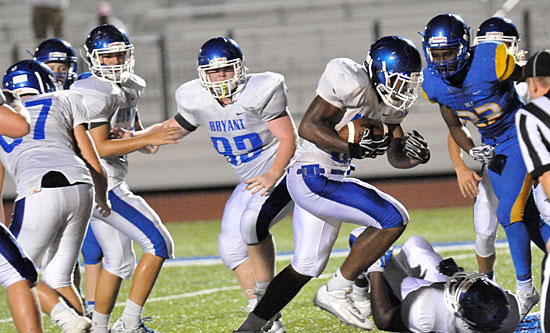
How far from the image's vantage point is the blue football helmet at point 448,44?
13.2 feet

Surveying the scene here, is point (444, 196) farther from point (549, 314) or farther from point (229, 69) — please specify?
point (549, 314)

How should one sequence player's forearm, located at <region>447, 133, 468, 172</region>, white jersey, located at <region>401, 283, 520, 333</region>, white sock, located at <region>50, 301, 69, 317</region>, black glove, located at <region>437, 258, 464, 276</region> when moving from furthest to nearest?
player's forearm, located at <region>447, 133, 468, 172</region>, white sock, located at <region>50, 301, 69, 317</region>, black glove, located at <region>437, 258, 464, 276</region>, white jersey, located at <region>401, 283, 520, 333</region>

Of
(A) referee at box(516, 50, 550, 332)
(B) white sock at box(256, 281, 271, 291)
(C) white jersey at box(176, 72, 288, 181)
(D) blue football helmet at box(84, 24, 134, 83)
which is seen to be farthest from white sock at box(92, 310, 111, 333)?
(A) referee at box(516, 50, 550, 332)

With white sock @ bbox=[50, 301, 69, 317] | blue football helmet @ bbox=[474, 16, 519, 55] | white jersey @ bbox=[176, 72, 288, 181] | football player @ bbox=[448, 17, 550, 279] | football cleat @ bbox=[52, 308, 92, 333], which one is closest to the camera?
football cleat @ bbox=[52, 308, 92, 333]

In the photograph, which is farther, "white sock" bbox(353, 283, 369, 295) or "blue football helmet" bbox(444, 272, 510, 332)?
"white sock" bbox(353, 283, 369, 295)

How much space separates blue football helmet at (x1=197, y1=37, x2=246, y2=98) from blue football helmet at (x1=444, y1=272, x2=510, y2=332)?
1544mm

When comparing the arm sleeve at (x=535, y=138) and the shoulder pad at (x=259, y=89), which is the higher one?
the arm sleeve at (x=535, y=138)

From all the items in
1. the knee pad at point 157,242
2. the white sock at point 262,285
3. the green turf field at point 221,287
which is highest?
the knee pad at point 157,242

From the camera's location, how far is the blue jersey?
4.02 meters

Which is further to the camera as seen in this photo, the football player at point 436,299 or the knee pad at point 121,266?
the knee pad at point 121,266

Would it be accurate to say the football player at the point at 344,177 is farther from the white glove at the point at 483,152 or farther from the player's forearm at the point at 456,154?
the player's forearm at the point at 456,154

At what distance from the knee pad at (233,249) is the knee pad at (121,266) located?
1.59 ft

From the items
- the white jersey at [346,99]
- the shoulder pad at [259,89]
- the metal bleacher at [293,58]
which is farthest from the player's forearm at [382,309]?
the metal bleacher at [293,58]

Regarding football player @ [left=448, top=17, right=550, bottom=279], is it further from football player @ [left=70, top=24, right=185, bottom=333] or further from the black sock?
football player @ [left=70, top=24, right=185, bottom=333]
